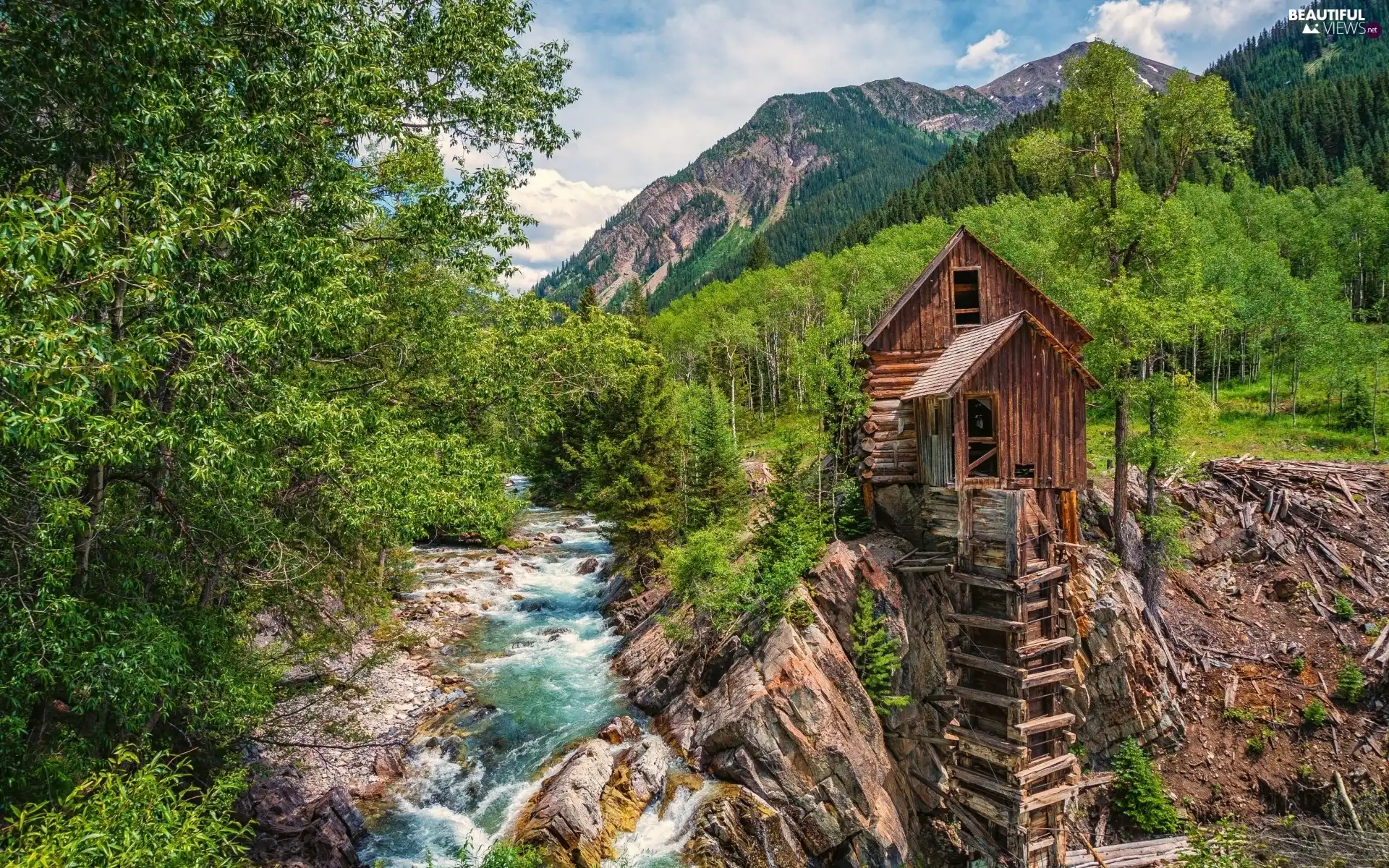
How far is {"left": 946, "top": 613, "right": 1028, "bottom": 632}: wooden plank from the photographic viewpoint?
50.7 ft

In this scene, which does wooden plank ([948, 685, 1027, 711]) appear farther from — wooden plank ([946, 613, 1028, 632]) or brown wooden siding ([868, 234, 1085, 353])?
brown wooden siding ([868, 234, 1085, 353])

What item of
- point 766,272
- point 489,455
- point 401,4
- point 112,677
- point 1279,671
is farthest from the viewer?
point 766,272

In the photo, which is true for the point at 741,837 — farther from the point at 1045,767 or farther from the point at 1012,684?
the point at 1045,767

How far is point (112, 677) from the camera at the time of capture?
8.46 meters

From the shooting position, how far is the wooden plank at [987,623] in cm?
1545

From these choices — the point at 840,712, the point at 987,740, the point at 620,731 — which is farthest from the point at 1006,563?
the point at 620,731

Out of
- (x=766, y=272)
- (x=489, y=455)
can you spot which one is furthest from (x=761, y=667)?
(x=766, y=272)

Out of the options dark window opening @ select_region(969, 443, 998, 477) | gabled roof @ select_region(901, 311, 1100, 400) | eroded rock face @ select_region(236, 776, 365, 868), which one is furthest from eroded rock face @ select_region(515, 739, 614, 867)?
gabled roof @ select_region(901, 311, 1100, 400)

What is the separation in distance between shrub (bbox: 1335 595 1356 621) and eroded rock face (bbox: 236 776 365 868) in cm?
3118

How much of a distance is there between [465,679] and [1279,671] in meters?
27.7

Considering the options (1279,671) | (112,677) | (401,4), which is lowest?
(1279,671)

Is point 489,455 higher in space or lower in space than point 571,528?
higher

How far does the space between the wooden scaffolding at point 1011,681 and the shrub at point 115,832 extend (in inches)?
618

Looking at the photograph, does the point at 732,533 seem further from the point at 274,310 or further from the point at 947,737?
the point at 274,310
